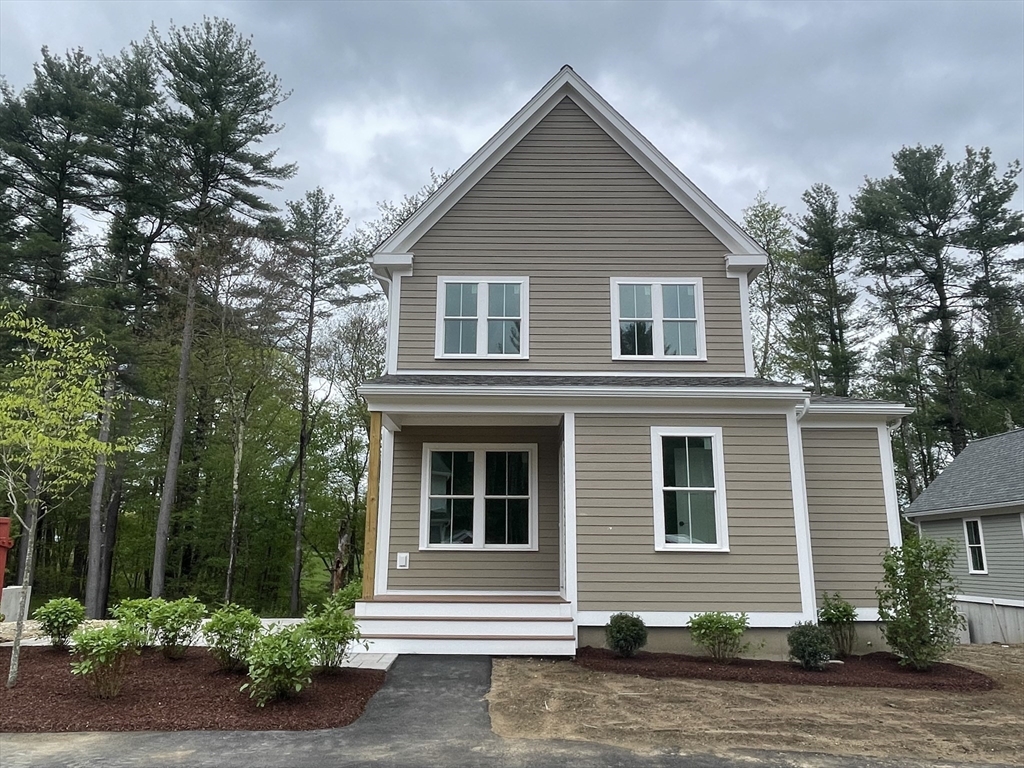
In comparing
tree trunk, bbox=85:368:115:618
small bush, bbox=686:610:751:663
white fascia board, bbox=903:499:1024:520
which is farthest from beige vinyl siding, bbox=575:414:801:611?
tree trunk, bbox=85:368:115:618

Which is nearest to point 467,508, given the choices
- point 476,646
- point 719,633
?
point 476,646

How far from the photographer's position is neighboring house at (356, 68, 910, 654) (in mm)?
8797

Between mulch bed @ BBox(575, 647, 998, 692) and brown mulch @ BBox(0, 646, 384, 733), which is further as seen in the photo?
mulch bed @ BBox(575, 647, 998, 692)

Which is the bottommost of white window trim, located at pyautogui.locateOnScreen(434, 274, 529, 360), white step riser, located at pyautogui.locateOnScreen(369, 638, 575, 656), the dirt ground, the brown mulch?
the dirt ground

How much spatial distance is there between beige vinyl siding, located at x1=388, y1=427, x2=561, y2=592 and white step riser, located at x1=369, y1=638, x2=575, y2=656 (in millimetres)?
1645

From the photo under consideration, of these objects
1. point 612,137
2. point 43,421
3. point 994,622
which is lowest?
point 994,622

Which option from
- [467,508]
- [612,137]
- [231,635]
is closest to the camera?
[231,635]

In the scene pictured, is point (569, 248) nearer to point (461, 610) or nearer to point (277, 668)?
point (461, 610)

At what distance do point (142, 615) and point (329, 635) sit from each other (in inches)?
111

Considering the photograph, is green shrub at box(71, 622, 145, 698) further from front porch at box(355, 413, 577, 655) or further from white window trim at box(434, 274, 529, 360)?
white window trim at box(434, 274, 529, 360)

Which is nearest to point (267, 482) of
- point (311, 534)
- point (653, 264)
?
point (311, 534)

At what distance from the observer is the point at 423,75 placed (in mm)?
17766

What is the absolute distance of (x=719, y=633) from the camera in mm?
8250

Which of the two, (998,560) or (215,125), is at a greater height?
(215,125)
